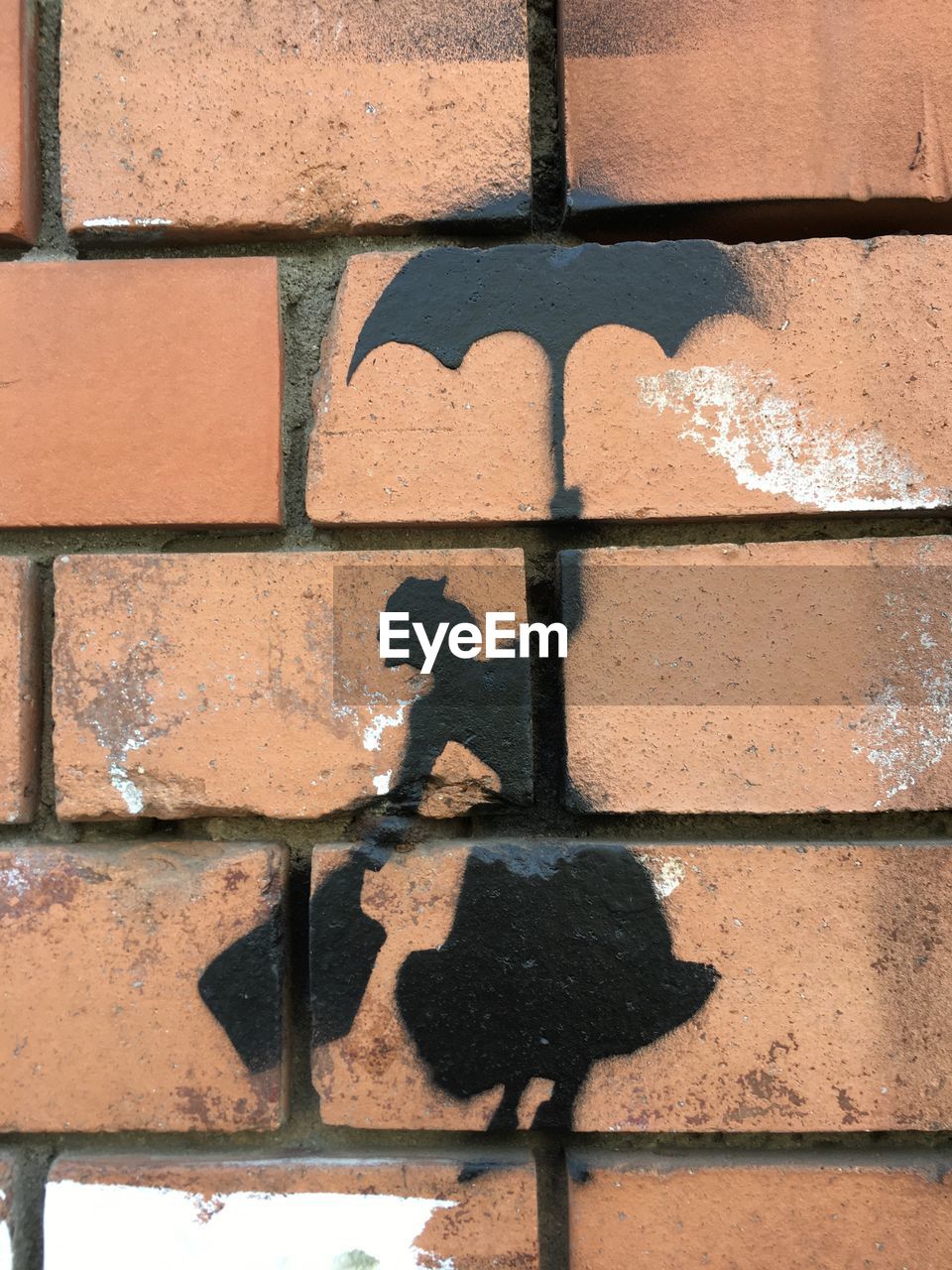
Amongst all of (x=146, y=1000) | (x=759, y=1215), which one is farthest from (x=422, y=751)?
(x=759, y=1215)

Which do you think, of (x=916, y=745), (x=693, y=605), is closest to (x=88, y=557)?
(x=693, y=605)

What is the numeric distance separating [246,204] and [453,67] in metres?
0.17

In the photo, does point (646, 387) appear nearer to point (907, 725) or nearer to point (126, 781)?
point (907, 725)

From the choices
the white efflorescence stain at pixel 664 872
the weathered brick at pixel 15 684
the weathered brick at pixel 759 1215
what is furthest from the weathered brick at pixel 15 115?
the weathered brick at pixel 759 1215

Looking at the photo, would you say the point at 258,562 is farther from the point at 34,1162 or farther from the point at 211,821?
the point at 34,1162

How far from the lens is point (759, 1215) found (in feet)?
1.81

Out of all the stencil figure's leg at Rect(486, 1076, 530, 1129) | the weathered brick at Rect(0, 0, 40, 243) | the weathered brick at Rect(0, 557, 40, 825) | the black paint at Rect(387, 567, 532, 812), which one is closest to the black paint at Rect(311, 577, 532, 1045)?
the black paint at Rect(387, 567, 532, 812)

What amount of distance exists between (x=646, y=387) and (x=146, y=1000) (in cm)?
53

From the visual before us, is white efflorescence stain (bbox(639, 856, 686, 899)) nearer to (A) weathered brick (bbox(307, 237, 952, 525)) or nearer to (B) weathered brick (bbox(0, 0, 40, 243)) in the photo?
(A) weathered brick (bbox(307, 237, 952, 525))

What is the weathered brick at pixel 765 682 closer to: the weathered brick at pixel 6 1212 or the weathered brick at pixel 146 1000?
the weathered brick at pixel 146 1000

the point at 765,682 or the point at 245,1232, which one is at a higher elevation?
the point at 765,682

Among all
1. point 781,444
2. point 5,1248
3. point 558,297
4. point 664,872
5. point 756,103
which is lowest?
point 5,1248

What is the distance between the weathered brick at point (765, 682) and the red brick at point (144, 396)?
242 mm

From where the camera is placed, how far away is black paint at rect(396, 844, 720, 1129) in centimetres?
55
